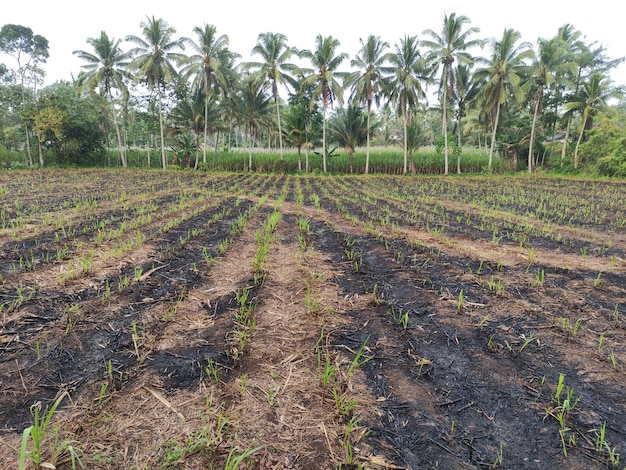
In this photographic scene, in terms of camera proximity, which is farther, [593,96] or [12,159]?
[12,159]

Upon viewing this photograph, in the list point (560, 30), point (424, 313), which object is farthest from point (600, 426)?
point (560, 30)

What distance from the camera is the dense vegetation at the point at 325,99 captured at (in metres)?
23.8

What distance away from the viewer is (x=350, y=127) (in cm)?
2773

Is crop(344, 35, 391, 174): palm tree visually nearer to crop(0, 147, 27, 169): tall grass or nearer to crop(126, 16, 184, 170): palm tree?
crop(126, 16, 184, 170): palm tree

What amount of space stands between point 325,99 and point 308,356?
2569cm

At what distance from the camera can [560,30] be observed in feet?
93.4

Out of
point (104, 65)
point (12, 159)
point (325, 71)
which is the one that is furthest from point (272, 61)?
point (12, 159)

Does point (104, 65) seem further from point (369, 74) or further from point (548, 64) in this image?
point (548, 64)

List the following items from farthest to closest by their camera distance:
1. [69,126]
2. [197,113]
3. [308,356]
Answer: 1. [197,113]
2. [69,126]
3. [308,356]

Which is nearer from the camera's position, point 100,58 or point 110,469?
point 110,469

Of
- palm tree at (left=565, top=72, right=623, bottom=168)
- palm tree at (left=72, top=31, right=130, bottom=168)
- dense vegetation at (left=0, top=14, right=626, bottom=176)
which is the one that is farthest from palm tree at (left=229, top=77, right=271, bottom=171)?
palm tree at (left=565, top=72, right=623, bottom=168)

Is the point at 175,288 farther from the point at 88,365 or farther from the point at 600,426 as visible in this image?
the point at 600,426

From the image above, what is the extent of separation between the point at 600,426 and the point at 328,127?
95.9 ft

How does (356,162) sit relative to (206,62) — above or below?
below
